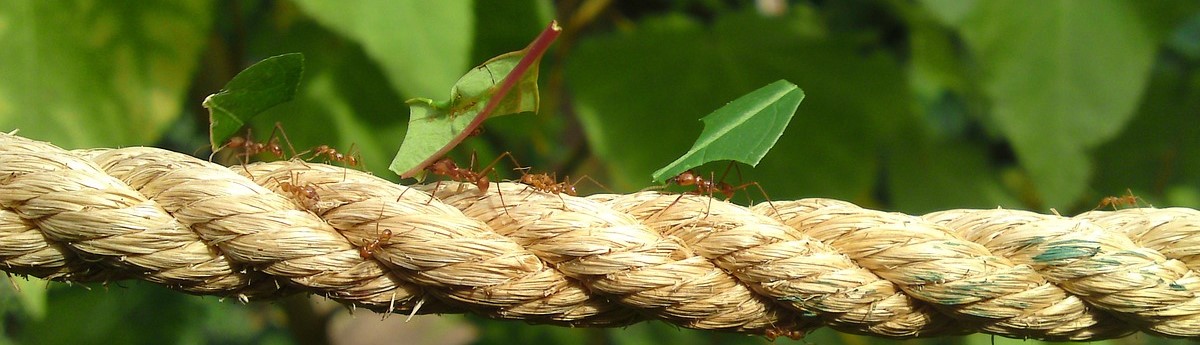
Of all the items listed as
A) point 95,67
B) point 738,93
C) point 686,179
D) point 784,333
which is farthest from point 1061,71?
point 95,67

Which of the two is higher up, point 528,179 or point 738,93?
Result: point 738,93

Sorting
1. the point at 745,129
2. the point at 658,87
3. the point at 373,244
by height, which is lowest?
the point at 373,244

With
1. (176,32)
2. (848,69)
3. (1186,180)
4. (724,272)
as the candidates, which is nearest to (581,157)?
(848,69)

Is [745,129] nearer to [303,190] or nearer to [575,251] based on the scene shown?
[575,251]

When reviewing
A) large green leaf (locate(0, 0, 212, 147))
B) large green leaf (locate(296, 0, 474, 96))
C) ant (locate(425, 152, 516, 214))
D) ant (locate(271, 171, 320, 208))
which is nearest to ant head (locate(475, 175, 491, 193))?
ant (locate(425, 152, 516, 214))

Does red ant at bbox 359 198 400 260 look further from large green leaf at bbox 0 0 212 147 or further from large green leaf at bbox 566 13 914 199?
large green leaf at bbox 566 13 914 199

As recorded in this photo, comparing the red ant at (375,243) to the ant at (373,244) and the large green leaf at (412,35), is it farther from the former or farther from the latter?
the large green leaf at (412,35)
